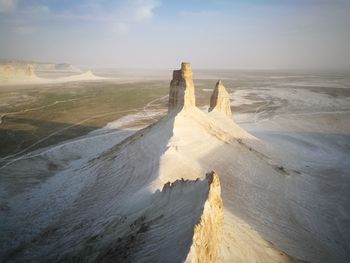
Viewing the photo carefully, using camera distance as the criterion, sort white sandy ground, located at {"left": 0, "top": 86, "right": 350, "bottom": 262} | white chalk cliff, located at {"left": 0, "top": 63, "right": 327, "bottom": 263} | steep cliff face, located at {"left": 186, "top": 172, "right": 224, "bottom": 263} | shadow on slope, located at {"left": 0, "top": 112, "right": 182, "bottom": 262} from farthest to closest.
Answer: shadow on slope, located at {"left": 0, "top": 112, "right": 182, "bottom": 262} < white sandy ground, located at {"left": 0, "top": 86, "right": 350, "bottom": 262} < white chalk cliff, located at {"left": 0, "top": 63, "right": 327, "bottom": 263} < steep cliff face, located at {"left": 186, "top": 172, "right": 224, "bottom": 263}

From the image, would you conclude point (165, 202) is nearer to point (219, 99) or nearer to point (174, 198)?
point (174, 198)

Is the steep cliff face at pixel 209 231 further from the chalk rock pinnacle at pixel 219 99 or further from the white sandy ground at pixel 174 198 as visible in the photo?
the chalk rock pinnacle at pixel 219 99

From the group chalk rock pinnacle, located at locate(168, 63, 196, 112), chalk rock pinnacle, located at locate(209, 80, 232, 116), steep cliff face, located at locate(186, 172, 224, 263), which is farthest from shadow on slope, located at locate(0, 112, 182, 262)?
chalk rock pinnacle, located at locate(209, 80, 232, 116)

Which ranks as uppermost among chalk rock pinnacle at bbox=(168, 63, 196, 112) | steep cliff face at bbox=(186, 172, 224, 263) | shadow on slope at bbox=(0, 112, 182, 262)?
chalk rock pinnacle at bbox=(168, 63, 196, 112)

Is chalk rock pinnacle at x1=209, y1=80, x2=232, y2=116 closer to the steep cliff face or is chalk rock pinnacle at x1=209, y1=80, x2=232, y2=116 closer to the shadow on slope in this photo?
the shadow on slope

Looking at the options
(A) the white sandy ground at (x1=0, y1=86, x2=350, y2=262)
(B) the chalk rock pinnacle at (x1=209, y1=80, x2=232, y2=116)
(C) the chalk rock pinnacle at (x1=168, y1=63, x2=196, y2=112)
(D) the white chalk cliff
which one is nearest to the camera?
(D) the white chalk cliff

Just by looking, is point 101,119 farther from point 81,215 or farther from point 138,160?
point 81,215

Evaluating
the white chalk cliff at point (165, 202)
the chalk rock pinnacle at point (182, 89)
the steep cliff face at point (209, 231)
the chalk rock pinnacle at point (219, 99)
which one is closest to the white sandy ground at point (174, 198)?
the white chalk cliff at point (165, 202)
